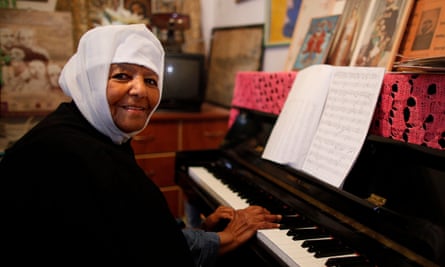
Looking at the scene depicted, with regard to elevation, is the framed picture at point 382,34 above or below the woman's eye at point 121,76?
above

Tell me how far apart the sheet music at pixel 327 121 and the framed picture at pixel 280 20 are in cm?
→ 108

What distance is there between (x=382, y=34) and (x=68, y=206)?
1.29m

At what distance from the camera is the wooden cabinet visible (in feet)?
9.22

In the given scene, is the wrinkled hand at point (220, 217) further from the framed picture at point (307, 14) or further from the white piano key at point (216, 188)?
the framed picture at point (307, 14)

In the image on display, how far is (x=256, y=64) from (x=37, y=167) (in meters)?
2.16

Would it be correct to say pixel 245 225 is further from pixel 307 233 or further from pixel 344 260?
pixel 344 260

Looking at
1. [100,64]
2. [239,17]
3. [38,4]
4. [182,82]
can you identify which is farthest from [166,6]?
[100,64]

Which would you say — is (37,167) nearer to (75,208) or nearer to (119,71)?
(75,208)

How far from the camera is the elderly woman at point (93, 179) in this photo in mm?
861

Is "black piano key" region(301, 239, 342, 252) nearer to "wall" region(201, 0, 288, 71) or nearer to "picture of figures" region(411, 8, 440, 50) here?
"picture of figures" region(411, 8, 440, 50)

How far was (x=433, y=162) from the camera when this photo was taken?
100cm

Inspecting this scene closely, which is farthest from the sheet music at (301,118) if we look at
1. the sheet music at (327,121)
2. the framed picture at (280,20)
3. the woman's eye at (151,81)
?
the framed picture at (280,20)

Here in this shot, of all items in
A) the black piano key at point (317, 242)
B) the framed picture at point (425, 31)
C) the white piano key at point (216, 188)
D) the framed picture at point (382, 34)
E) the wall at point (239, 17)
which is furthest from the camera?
the wall at point (239, 17)

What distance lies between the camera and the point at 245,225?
4.07 feet
